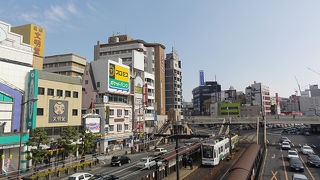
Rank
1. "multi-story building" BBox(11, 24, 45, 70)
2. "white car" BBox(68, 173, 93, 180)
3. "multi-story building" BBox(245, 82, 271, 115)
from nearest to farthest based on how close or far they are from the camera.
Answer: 1. "white car" BBox(68, 173, 93, 180)
2. "multi-story building" BBox(11, 24, 45, 70)
3. "multi-story building" BBox(245, 82, 271, 115)

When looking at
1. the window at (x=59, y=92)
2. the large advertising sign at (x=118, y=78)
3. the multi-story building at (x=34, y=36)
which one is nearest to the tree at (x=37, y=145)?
the window at (x=59, y=92)

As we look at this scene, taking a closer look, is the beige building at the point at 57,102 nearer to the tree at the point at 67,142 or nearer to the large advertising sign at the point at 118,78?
the tree at the point at 67,142

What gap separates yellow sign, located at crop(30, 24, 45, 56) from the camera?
186ft

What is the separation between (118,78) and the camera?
51.5 metres

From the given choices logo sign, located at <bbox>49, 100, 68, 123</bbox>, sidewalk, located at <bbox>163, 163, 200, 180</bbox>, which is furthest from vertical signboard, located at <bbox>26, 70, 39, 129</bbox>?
sidewalk, located at <bbox>163, 163, 200, 180</bbox>

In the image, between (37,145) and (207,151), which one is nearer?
(37,145)

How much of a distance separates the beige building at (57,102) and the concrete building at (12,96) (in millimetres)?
3172

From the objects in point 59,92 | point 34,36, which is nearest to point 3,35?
point 59,92

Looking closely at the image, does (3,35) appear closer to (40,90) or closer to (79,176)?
(40,90)

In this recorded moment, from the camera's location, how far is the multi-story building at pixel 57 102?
3416cm

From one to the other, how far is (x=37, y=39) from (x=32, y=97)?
3451 centimetres

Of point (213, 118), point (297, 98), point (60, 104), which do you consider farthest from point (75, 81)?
point (297, 98)

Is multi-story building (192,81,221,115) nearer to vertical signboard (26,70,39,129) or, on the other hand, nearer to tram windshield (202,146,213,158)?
tram windshield (202,146,213,158)

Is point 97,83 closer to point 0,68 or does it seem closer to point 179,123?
point 0,68
